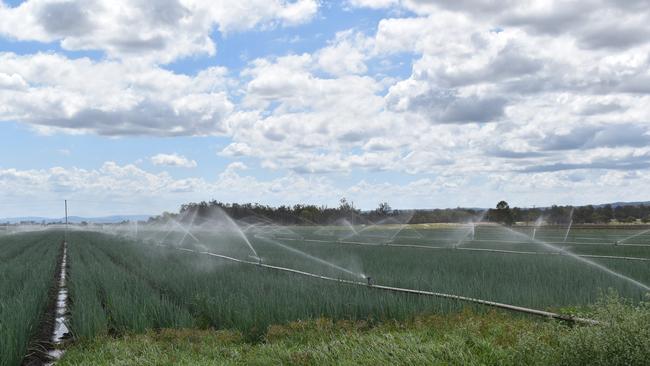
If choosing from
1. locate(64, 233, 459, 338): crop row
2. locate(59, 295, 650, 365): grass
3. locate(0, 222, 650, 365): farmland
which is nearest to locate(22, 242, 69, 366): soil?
locate(0, 222, 650, 365): farmland

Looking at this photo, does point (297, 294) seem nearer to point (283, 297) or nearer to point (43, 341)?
point (283, 297)

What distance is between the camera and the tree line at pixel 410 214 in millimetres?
69812

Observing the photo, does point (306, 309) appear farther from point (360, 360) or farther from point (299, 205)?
point (299, 205)

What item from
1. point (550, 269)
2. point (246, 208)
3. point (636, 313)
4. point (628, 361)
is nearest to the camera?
point (628, 361)

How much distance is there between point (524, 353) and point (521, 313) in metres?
3.35

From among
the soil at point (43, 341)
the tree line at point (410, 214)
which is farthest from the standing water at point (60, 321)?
the tree line at point (410, 214)

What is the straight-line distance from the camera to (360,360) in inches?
243

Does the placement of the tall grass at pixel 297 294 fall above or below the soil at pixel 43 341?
above

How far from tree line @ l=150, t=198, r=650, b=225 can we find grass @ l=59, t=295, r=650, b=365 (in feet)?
216

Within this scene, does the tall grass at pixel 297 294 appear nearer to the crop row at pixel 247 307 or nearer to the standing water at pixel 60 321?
the crop row at pixel 247 307

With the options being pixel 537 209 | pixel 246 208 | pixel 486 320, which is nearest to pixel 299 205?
pixel 246 208

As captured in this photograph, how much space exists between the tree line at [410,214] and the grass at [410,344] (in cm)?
6574

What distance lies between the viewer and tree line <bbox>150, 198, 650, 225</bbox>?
69812mm

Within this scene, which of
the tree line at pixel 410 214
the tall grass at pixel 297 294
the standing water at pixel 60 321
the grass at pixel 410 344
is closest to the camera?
the grass at pixel 410 344
